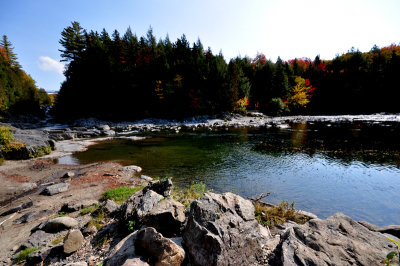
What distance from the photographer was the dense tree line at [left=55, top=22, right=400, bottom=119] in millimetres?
57031

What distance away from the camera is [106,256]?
4707 mm

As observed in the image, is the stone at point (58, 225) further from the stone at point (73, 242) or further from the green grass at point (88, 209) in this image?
the stone at point (73, 242)

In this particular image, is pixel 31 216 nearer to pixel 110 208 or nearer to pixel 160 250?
pixel 110 208

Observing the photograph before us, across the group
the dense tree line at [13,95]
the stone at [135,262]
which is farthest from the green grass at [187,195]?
the dense tree line at [13,95]

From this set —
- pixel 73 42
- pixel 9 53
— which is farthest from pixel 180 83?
pixel 9 53

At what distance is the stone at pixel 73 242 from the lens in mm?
5043

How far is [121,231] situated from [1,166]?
16.4 metres

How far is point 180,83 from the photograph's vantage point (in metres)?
55.9

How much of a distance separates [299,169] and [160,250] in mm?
13596

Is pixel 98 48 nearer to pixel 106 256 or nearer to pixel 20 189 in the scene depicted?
pixel 20 189

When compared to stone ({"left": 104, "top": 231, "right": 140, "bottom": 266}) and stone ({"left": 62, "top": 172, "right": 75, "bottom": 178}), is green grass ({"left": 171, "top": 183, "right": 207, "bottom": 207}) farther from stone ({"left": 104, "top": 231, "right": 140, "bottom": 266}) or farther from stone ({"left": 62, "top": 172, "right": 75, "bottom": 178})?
stone ({"left": 62, "top": 172, "right": 75, "bottom": 178})

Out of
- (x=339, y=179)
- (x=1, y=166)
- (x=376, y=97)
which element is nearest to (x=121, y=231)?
(x=339, y=179)

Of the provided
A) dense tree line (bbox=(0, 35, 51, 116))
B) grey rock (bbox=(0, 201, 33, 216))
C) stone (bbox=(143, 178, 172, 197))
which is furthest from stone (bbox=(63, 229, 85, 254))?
dense tree line (bbox=(0, 35, 51, 116))

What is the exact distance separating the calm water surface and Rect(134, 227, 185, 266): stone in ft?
23.6
